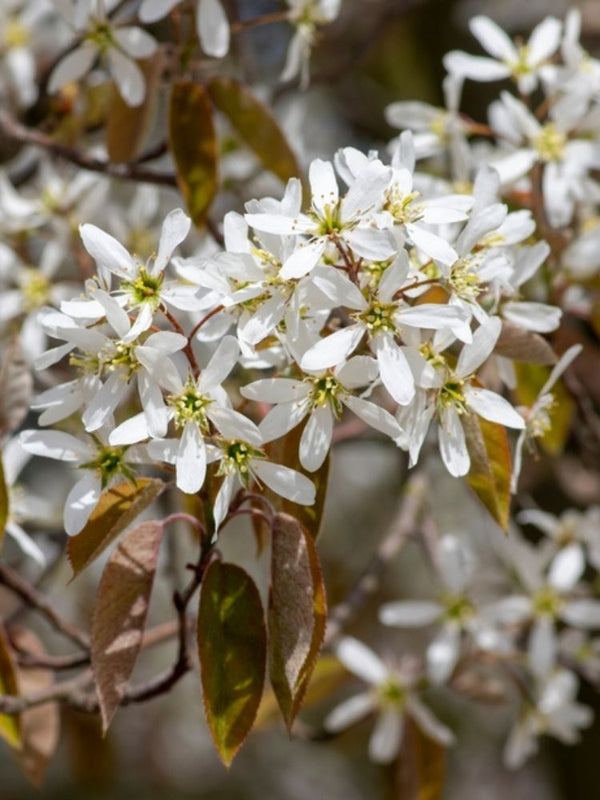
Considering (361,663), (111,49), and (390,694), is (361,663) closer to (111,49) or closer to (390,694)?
(390,694)

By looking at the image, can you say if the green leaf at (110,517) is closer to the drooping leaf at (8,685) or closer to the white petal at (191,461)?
the white petal at (191,461)

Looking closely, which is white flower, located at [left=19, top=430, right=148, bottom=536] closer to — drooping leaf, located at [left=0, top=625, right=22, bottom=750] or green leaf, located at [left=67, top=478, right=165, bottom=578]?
green leaf, located at [left=67, top=478, right=165, bottom=578]

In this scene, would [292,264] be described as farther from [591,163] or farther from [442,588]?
[442,588]

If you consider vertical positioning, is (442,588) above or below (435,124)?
below

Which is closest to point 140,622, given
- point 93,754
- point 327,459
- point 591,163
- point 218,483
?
point 218,483

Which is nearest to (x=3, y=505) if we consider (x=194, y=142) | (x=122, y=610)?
(x=122, y=610)

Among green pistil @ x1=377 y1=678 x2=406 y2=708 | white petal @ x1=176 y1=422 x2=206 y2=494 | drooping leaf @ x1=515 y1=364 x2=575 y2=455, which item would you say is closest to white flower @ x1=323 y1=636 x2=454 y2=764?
green pistil @ x1=377 y1=678 x2=406 y2=708
